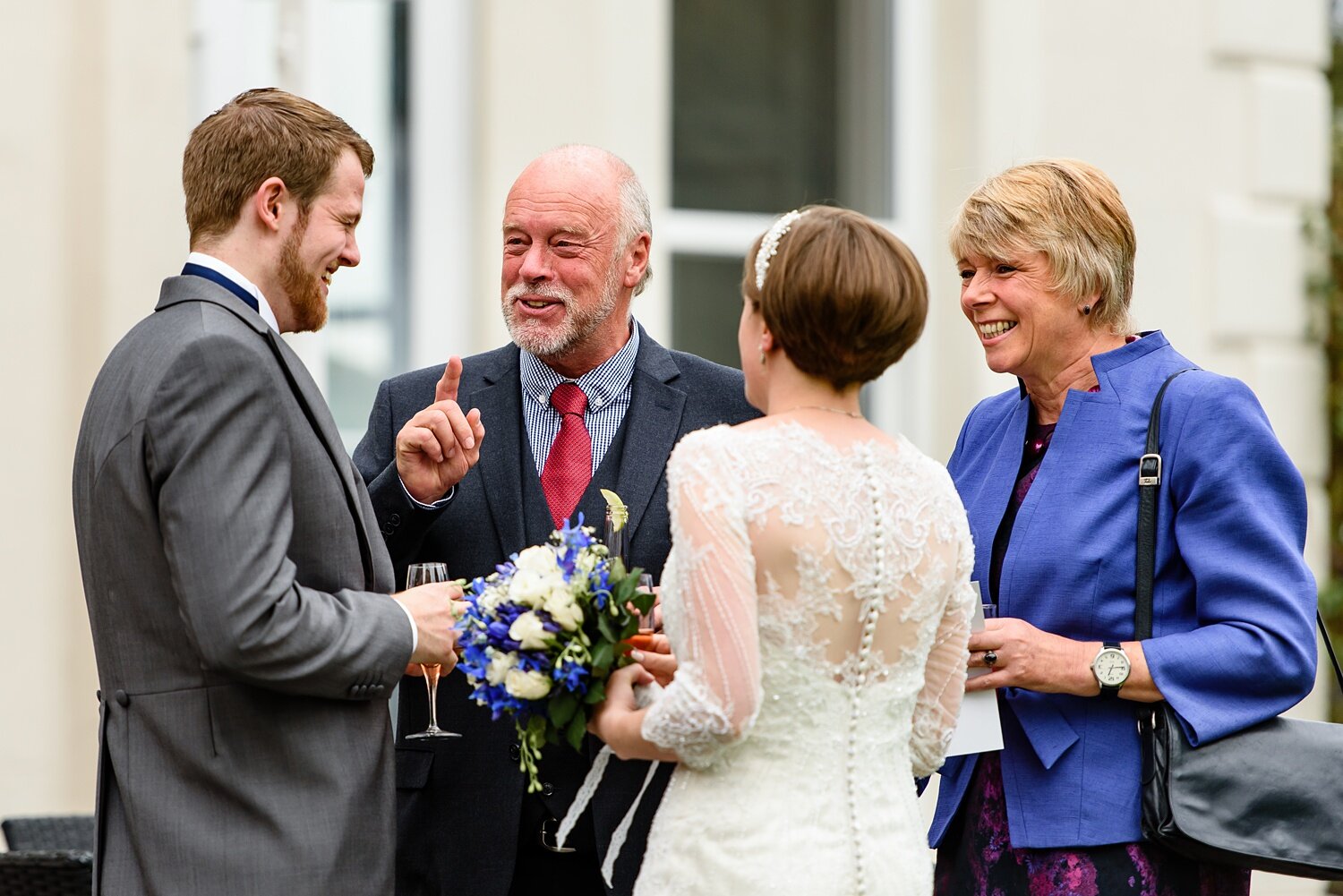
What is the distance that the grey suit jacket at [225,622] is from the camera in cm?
263

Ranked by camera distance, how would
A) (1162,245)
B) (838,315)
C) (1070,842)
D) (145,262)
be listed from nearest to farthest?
(838,315)
(1070,842)
(145,262)
(1162,245)

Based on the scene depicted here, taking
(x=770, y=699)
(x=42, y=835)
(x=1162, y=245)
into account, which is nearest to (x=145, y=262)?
(x=42, y=835)

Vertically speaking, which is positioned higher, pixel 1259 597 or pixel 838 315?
pixel 838 315

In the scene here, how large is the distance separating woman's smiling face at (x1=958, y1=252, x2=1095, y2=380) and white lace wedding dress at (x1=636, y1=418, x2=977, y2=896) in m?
0.80

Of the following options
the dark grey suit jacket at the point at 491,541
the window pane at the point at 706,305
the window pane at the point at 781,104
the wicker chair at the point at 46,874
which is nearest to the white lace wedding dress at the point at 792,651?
the dark grey suit jacket at the point at 491,541

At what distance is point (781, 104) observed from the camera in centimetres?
648

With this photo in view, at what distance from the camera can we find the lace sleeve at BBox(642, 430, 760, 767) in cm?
245

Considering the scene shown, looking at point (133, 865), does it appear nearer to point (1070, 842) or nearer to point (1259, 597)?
point (1070, 842)

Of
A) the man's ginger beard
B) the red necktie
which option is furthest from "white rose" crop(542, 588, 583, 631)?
the red necktie

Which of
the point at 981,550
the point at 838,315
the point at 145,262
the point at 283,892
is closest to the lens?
the point at 838,315

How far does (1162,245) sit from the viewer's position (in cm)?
652

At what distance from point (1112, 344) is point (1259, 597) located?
2.03ft

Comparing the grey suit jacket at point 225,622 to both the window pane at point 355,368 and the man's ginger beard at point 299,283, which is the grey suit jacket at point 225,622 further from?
the window pane at point 355,368

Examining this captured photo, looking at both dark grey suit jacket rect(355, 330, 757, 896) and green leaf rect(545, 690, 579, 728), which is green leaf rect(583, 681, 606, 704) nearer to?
green leaf rect(545, 690, 579, 728)
